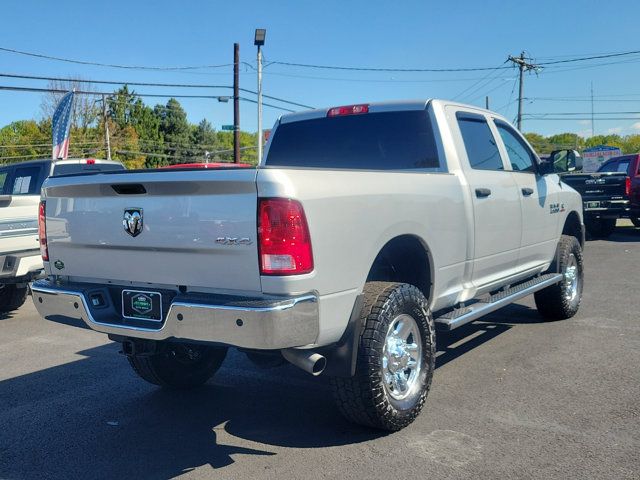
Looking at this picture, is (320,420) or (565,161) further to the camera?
(565,161)

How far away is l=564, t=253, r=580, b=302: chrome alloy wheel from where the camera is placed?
264 inches

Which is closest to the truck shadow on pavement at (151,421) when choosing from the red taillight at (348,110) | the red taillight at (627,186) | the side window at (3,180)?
the red taillight at (348,110)

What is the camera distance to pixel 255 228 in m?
3.05

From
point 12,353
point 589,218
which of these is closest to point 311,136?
point 12,353

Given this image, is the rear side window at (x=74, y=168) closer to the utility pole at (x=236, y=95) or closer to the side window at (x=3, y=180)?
the side window at (x=3, y=180)

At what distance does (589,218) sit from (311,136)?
11830 millimetres

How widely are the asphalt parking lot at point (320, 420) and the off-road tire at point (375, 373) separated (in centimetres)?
16

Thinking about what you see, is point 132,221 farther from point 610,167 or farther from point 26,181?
point 610,167

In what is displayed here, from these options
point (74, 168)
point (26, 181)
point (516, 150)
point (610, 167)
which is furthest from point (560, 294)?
point (610, 167)

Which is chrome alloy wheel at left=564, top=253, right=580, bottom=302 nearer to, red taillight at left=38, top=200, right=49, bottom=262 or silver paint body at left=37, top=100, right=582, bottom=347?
silver paint body at left=37, top=100, right=582, bottom=347

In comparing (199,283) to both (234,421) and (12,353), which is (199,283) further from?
(12,353)

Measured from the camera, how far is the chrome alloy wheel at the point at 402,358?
374 centimetres

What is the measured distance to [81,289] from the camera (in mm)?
3701

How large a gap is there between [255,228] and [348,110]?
2369 millimetres
